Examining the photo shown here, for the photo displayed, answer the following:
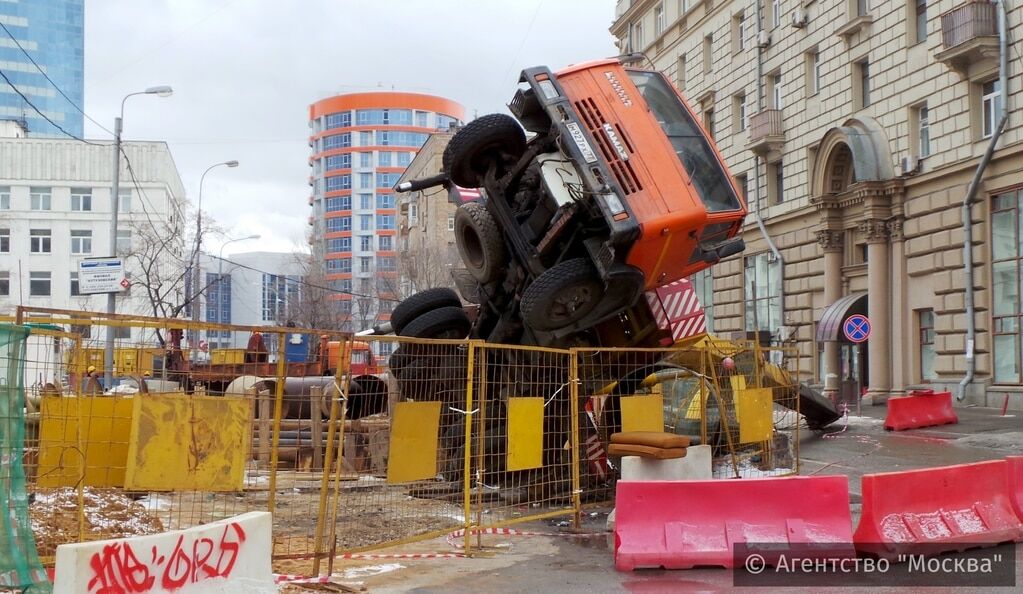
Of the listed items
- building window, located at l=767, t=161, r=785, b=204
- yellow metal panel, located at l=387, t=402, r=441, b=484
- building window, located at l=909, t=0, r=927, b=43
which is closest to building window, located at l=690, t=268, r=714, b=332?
building window, located at l=767, t=161, r=785, b=204

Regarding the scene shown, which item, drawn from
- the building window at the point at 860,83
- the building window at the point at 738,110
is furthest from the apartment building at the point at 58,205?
the building window at the point at 860,83

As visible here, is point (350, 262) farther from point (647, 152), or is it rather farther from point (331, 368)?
point (647, 152)

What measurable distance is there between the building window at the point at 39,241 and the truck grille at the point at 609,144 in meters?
52.5

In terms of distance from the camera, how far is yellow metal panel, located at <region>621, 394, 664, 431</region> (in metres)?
9.61

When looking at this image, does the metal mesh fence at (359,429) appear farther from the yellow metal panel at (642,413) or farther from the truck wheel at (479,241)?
the truck wheel at (479,241)

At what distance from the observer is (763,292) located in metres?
32.7

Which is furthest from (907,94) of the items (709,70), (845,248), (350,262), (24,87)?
(24,87)

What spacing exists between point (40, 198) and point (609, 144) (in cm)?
5308

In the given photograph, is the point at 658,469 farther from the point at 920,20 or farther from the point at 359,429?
the point at 920,20

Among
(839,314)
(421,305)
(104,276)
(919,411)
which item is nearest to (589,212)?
(421,305)

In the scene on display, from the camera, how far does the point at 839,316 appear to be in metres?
26.5

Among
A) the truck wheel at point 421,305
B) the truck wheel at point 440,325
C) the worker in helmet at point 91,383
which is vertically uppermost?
the truck wheel at point 421,305

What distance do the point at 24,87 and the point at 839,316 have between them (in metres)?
135

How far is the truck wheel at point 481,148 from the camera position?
1079 cm
